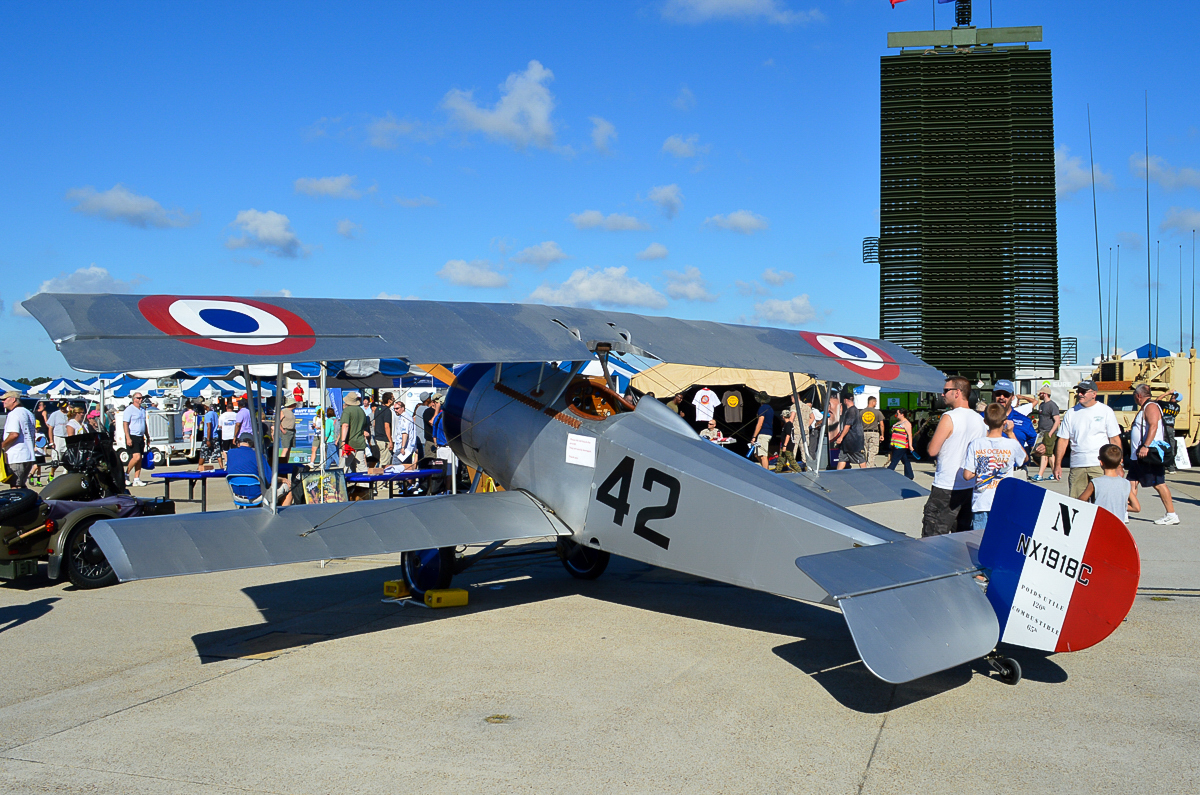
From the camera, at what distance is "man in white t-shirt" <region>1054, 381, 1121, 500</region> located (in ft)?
31.4

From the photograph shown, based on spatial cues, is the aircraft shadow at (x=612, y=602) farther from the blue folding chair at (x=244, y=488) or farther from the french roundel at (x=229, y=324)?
the blue folding chair at (x=244, y=488)

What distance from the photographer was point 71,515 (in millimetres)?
8062

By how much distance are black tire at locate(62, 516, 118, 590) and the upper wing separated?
3671 millimetres

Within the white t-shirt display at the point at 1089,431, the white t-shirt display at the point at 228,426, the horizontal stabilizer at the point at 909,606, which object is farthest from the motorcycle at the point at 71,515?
the white t-shirt display at the point at 1089,431

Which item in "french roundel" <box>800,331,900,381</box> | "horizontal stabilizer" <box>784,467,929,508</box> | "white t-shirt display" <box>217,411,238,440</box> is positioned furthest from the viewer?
"white t-shirt display" <box>217,411,238,440</box>

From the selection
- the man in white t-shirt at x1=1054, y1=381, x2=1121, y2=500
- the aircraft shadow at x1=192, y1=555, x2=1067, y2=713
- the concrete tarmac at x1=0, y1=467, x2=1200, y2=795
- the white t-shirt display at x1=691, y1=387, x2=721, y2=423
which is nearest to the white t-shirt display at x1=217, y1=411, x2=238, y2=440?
the white t-shirt display at x1=691, y1=387, x2=721, y2=423

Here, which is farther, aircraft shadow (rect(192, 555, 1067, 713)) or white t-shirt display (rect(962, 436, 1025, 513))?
white t-shirt display (rect(962, 436, 1025, 513))

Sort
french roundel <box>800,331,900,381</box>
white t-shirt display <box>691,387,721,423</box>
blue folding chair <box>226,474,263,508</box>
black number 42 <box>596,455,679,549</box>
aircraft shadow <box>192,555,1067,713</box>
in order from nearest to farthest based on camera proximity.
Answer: aircraft shadow <box>192,555,1067,713</box> → black number 42 <box>596,455,679,549</box> → french roundel <box>800,331,900,381</box> → blue folding chair <box>226,474,263,508</box> → white t-shirt display <box>691,387,721,423</box>

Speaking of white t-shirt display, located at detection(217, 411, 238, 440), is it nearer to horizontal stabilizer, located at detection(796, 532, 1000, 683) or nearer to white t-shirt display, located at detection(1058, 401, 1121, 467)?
white t-shirt display, located at detection(1058, 401, 1121, 467)

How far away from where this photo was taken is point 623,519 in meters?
6.38

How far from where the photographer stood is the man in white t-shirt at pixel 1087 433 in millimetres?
9562

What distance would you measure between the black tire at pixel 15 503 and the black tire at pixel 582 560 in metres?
4.80

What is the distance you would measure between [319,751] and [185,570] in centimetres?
177

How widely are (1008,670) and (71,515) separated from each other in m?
7.99
